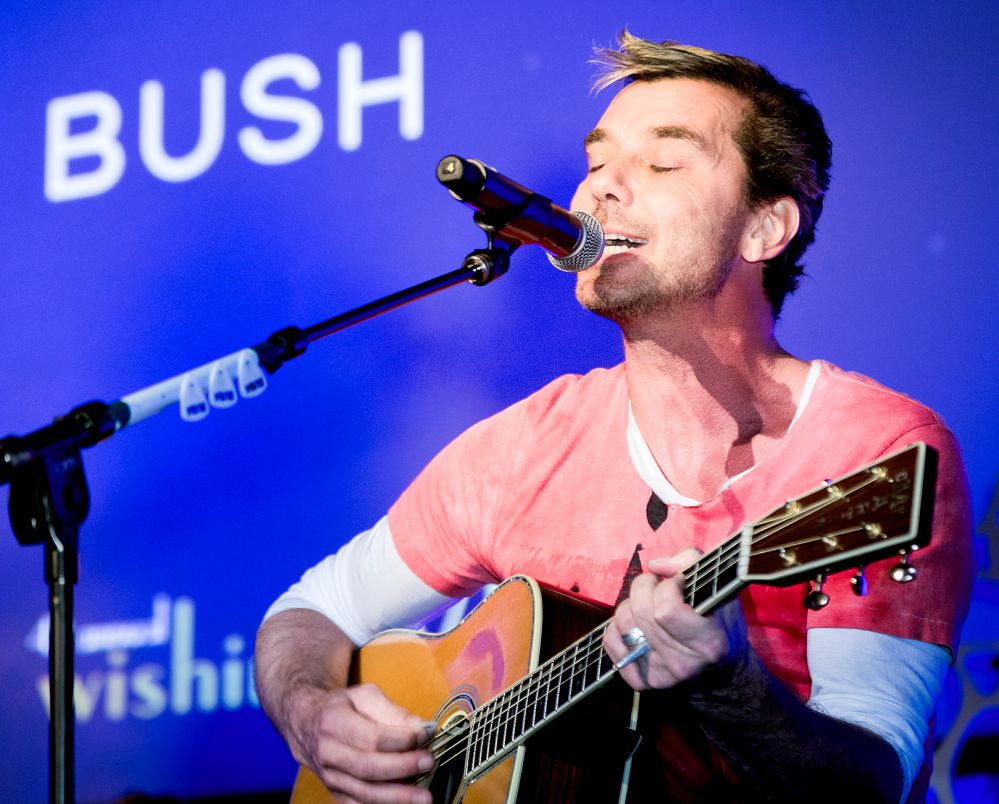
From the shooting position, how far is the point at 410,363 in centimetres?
292

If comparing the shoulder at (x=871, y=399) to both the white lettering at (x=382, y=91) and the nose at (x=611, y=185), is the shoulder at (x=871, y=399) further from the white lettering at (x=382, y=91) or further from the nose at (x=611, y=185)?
the white lettering at (x=382, y=91)

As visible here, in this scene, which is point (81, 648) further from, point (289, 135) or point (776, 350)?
point (776, 350)

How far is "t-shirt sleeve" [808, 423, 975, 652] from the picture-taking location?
1730 mm

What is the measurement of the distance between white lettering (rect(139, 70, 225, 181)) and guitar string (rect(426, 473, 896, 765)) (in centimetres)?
196

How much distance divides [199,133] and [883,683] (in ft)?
7.83

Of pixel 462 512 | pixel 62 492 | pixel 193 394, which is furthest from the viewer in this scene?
pixel 462 512

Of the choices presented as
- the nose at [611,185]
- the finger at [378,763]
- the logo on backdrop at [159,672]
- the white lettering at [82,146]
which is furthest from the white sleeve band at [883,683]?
the white lettering at [82,146]

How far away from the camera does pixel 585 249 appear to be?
5.76 feet

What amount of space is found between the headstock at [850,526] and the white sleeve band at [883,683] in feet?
1.23

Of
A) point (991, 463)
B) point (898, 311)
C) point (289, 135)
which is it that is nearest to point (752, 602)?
point (991, 463)

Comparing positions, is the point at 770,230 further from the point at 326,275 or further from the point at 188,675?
the point at 188,675

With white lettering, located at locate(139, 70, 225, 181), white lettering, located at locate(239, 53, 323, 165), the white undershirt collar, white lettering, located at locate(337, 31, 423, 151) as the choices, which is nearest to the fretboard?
the white undershirt collar

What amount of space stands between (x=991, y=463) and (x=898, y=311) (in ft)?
1.24

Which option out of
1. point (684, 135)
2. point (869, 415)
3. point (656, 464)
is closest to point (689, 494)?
point (656, 464)
